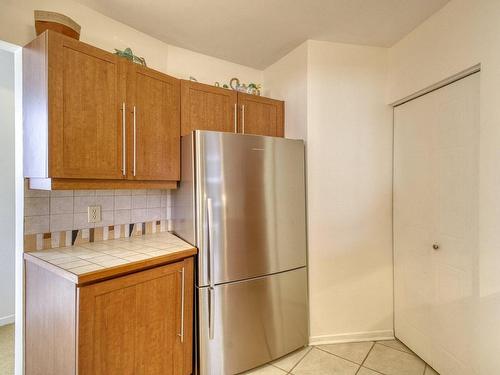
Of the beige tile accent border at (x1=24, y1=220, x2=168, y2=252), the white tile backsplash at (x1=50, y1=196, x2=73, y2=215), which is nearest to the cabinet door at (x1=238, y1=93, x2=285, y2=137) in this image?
the beige tile accent border at (x1=24, y1=220, x2=168, y2=252)

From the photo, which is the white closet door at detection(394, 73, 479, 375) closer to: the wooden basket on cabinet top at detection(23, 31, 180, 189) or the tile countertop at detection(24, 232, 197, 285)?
the tile countertop at detection(24, 232, 197, 285)

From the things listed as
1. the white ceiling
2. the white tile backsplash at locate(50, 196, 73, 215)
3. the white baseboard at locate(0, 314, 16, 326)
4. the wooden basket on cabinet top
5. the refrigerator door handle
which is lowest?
the white baseboard at locate(0, 314, 16, 326)

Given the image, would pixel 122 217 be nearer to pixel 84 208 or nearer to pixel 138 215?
pixel 138 215

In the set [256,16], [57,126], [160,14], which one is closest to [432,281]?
[256,16]

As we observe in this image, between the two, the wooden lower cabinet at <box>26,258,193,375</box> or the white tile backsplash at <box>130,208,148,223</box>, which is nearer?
the wooden lower cabinet at <box>26,258,193,375</box>

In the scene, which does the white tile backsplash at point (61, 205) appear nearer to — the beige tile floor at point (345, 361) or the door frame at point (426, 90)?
the beige tile floor at point (345, 361)

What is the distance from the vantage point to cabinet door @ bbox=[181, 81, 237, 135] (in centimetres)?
201

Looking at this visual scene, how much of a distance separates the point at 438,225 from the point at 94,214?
2.39 metres

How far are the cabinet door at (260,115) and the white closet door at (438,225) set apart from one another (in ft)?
3.26

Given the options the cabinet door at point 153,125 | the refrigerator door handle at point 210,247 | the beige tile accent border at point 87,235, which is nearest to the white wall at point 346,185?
the refrigerator door handle at point 210,247

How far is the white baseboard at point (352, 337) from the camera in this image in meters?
2.20

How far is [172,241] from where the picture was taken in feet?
6.20

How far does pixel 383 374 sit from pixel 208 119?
2209 millimetres

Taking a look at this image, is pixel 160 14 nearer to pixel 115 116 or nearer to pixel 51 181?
pixel 115 116
